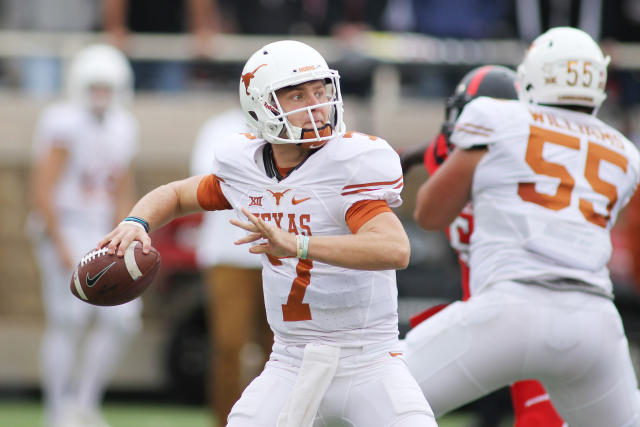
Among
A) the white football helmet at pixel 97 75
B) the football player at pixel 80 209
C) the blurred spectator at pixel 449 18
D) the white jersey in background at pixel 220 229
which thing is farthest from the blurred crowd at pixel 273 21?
the white jersey in background at pixel 220 229

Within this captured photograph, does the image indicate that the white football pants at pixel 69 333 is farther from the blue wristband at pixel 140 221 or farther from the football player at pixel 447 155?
the blue wristband at pixel 140 221

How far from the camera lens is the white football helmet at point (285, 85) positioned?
135 inches

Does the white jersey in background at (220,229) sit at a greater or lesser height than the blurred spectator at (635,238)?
greater

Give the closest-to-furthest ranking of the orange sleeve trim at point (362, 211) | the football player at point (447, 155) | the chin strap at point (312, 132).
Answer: the orange sleeve trim at point (362, 211) < the chin strap at point (312, 132) < the football player at point (447, 155)

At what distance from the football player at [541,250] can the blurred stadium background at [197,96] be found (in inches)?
144

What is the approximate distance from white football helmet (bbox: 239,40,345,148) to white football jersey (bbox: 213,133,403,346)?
0.07 meters

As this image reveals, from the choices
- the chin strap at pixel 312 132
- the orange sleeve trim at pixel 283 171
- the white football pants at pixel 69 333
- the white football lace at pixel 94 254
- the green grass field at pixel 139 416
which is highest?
the chin strap at pixel 312 132

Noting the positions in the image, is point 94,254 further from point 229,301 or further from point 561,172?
point 229,301

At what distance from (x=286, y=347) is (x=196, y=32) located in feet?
20.2

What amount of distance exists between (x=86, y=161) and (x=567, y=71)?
12.8 ft

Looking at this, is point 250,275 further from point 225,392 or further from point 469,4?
point 469,4

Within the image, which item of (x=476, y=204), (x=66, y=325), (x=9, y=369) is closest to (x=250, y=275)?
(x=66, y=325)

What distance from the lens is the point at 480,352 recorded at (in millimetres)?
3781

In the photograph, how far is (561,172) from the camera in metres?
3.89
